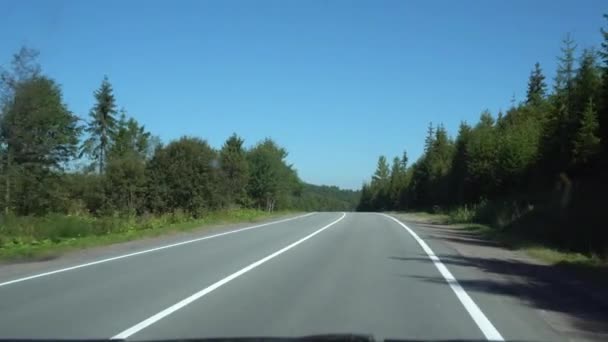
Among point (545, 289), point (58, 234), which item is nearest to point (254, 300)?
point (545, 289)

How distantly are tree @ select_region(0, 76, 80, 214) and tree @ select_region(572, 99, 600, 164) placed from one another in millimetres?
27806

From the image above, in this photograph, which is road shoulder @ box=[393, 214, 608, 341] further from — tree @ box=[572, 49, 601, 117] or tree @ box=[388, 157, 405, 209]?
tree @ box=[388, 157, 405, 209]

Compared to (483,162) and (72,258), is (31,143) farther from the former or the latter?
(483,162)

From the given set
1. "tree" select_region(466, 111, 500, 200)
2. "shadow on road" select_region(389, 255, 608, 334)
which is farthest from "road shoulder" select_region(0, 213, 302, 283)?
"tree" select_region(466, 111, 500, 200)

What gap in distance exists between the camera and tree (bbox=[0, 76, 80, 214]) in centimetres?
3728

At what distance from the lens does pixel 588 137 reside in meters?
26.1

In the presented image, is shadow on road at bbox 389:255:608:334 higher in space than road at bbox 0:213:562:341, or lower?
higher

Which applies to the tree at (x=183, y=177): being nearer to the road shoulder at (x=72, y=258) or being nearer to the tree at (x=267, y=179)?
the road shoulder at (x=72, y=258)

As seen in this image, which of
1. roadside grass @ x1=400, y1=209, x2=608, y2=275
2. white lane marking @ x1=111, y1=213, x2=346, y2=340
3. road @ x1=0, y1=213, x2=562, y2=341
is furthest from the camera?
Result: roadside grass @ x1=400, y1=209, x2=608, y2=275

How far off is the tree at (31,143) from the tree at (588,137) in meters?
27.8

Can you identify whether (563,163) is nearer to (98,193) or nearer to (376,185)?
(98,193)

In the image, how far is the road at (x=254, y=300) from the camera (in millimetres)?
8430

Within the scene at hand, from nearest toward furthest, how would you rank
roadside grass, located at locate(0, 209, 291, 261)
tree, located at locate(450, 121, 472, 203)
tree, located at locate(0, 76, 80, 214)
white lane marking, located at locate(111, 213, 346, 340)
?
white lane marking, located at locate(111, 213, 346, 340) → roadside grass, located at locate(0, 209, 291, 261) → tree, located at locate(0, 76, 80, 214) → tree, located at locate(450, 121, 472, 203)

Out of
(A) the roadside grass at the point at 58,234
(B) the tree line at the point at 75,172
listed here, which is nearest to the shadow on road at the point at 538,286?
(A) the roadside grass at the point at 58,234
